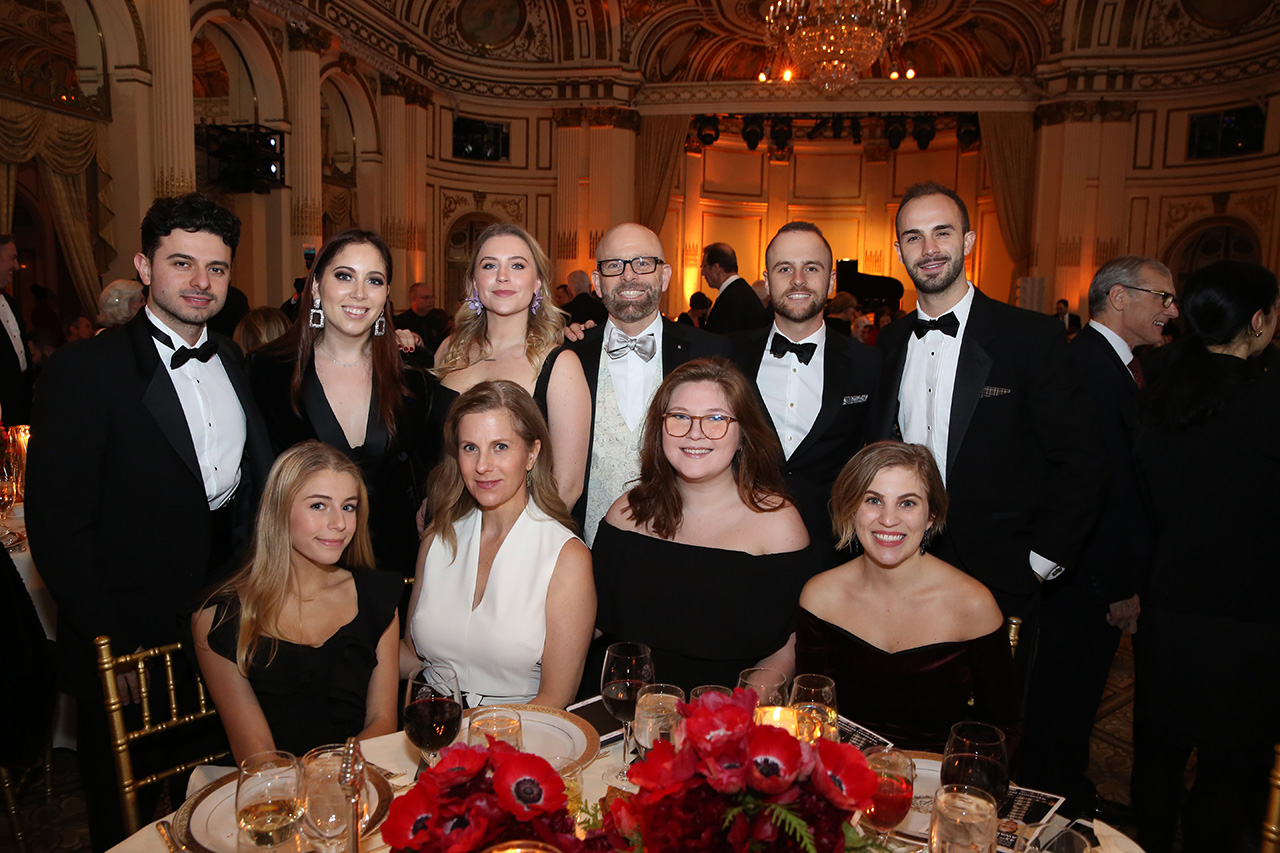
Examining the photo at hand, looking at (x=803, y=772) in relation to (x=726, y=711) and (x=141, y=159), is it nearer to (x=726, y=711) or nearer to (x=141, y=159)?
(x=726, y=711)

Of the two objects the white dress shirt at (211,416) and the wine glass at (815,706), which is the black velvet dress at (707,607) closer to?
the wine glass at (815,706)

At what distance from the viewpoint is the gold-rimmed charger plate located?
1.36m

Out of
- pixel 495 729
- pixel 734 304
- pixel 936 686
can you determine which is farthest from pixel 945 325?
pixel 734 304

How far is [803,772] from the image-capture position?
2.95 feet

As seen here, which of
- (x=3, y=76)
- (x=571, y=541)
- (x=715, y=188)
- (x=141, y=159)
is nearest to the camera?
(x=571, y=541)

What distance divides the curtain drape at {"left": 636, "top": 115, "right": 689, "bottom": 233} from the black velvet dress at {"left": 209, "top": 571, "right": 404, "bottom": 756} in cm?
1306

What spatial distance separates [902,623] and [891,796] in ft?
3.28

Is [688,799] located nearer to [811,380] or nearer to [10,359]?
[811,380]

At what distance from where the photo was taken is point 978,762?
133 centimetres

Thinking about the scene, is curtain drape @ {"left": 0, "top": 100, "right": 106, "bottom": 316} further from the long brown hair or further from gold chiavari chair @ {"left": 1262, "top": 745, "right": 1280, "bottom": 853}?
gold chiavari chair @ {"left": 1262, "top": 745, "right": 1280, "bottom": 853}

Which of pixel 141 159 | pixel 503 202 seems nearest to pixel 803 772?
pixel 141 159

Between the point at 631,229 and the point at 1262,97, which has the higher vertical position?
the point at 1262,97

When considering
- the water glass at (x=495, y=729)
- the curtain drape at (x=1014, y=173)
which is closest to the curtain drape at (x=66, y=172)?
the water glass at (x=495, y=729)

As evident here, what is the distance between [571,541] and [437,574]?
0.41m
